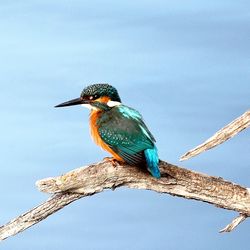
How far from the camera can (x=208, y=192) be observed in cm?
770

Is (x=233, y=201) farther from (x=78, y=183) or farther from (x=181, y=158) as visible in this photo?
(x=78, y=183)

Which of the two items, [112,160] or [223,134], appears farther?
[223,134]

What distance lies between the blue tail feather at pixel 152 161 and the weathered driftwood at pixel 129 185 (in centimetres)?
32

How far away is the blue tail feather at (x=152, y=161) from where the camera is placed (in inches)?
280

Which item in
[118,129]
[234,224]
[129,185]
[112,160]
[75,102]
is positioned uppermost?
[75,102]

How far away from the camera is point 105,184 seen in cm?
742

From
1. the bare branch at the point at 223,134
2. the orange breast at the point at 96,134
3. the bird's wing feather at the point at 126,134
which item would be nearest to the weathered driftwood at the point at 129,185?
the bare branch at the point at 223,134

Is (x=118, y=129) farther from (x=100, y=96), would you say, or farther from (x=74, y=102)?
(x=74, y=102)

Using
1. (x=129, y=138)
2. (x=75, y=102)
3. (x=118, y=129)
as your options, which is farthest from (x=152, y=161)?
(x=75, y=102)

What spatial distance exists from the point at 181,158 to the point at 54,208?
4.06 ft

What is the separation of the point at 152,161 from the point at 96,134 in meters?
0.56

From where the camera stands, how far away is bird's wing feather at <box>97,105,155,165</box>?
23.3 feet

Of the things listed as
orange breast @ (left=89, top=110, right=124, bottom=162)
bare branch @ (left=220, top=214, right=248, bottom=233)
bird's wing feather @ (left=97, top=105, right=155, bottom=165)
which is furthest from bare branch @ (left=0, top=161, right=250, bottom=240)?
bare branch @ (left=220, top=214, right=248, bottom=233)

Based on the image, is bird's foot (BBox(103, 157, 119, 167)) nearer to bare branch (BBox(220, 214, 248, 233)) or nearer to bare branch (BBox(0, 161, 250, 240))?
bare branch (BBox(0, 161, 250, 240))
